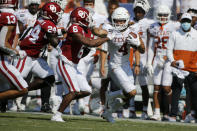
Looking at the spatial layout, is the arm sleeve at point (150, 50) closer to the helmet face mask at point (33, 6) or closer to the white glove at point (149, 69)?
the white glove at point (149, 69)

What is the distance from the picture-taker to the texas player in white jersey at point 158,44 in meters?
10.9

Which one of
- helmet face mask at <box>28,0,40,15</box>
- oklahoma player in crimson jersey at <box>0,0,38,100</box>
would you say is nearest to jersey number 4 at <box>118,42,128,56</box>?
oklahoma player in crimson jersey at <box>0,0,38,100</box>

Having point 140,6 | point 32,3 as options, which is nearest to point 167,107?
point 140,6

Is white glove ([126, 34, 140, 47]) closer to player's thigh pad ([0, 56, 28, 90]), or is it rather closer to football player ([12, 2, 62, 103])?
football player ([12, 2, 62, 103])

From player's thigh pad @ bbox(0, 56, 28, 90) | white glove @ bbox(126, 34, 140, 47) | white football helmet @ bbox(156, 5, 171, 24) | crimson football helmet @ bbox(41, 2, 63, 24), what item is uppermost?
crimson football helmet @ bbox(41, 2, 63, 24)

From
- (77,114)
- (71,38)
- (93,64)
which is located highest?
(71,38)

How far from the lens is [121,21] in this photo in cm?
945

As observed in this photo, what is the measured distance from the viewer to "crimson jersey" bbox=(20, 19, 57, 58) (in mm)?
9531

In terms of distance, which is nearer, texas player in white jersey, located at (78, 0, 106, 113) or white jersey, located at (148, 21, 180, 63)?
white jersey, located at (148, 21, 180, 63)

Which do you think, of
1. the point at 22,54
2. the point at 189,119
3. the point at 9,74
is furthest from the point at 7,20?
the point at 189,119

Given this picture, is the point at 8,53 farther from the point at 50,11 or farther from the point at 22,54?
the point at 50,11

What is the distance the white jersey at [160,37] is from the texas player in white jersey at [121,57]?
59.5 inches

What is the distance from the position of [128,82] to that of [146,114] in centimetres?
175

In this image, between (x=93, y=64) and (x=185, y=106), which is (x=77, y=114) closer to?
(x=93, y=64)
